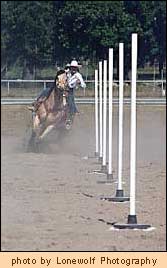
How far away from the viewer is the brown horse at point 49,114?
2131 centimetres

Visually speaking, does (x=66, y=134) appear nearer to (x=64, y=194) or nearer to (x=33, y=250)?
(x=64, y=194)

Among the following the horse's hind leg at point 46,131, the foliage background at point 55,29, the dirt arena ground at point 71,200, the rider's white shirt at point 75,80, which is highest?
the foliage background at point 55,29

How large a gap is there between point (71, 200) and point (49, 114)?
9.36 m

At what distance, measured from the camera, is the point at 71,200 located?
1223 centimetres

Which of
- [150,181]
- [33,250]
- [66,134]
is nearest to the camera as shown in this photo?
[33,250]

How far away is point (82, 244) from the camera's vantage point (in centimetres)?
885

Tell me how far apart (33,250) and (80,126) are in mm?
21086

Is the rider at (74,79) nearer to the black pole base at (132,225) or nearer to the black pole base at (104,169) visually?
the black pole base at (104,169)

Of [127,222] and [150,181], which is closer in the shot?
[127,222]

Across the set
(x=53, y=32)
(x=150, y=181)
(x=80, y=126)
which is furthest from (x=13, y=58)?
(x=150, y=181)

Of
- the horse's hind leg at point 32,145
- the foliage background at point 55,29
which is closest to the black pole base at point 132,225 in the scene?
the horse's hind leg at point 32,145

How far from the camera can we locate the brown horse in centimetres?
2131

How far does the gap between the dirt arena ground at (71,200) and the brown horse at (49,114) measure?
304 millimetres

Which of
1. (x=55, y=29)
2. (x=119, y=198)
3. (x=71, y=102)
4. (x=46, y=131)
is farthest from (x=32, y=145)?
(x=55, y=29)
